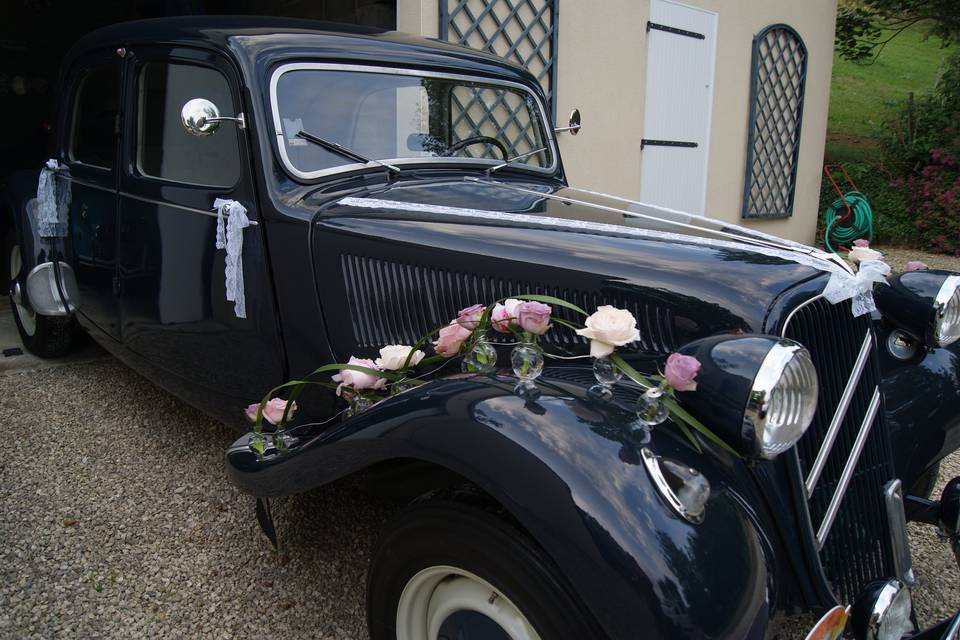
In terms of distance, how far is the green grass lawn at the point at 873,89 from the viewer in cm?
1381

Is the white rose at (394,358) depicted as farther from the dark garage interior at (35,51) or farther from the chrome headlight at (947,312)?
the dark garage interior at (35,51)

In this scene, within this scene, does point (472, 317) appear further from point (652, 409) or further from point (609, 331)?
point (652, 409)

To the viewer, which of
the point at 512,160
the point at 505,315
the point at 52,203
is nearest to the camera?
the point at 505,315

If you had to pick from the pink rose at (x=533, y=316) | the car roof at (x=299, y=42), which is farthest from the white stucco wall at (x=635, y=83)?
the pink rose at (x=533, y=316)

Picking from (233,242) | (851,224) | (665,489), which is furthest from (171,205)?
(851,224)

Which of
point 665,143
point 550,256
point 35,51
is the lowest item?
point 550,256

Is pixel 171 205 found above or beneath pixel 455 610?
above

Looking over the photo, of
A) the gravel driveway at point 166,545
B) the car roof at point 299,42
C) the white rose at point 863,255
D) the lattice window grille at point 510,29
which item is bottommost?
the gravel driveway at point 166,545

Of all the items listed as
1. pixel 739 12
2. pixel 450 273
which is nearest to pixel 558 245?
pixel 450 273

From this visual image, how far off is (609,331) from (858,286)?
745mm

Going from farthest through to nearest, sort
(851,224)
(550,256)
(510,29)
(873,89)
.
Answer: (873,89) < (851,224) < (510,29) < (550,256)

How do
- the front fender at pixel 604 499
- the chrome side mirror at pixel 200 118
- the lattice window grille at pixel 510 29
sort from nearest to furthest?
the front fender at pixel 604 499, the chrome side mirror at pixel 200 118, the lattice window grille at pixel 510 29

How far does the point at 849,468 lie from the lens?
5.53 feet

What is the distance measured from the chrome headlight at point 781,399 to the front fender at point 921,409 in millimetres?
770
